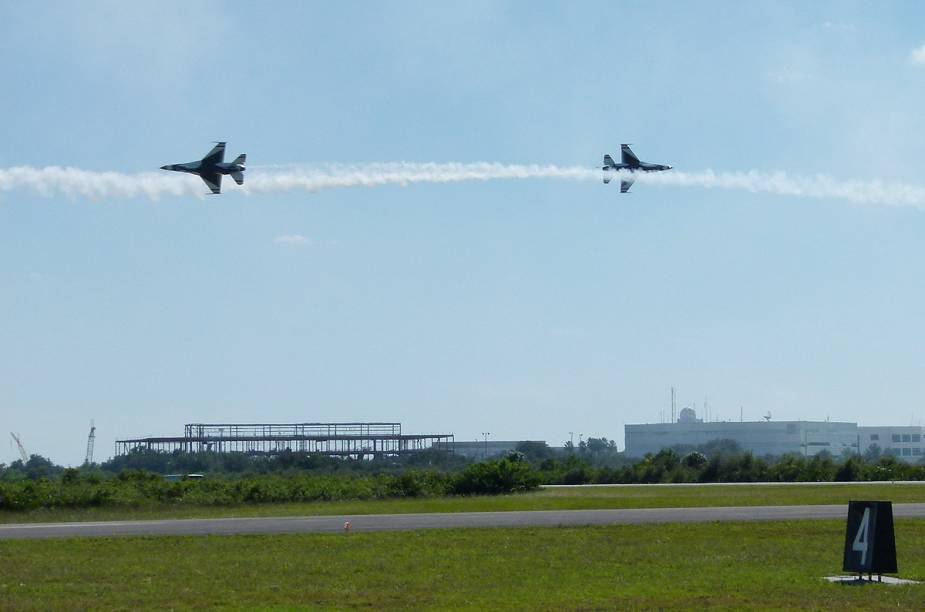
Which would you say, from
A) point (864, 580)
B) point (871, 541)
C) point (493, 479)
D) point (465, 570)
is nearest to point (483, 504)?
point (493, 479)

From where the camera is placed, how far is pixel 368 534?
119 feet

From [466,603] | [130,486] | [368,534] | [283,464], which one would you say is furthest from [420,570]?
[283,464]

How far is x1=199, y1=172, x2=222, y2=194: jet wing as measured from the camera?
165 feet

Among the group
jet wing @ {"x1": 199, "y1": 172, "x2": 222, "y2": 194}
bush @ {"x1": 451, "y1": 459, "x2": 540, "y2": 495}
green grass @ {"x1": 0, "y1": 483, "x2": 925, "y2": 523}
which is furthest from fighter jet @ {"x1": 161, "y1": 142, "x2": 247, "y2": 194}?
bush @ {"x1": 451, "y1": 459, "x2": 540, "y2": 495}

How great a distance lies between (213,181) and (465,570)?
3001cm

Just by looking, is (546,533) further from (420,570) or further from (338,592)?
(338,592)

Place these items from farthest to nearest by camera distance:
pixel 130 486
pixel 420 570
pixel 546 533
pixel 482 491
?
pixel 482 491 → pixel 130 486 → pixel 546 533 → pixel 420 570

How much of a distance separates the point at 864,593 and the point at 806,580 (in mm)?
2068

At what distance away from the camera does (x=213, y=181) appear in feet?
166

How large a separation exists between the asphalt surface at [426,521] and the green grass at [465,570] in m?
3.28

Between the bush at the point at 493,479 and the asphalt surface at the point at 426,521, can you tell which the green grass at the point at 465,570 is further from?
the bush at the point at 493,479

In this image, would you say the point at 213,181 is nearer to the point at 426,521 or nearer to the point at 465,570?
the point at 426,521

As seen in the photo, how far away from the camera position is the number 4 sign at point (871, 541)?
870 inches

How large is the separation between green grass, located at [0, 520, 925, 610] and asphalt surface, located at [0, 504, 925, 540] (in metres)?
3.28
